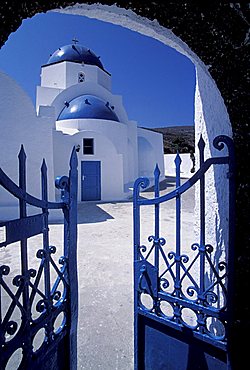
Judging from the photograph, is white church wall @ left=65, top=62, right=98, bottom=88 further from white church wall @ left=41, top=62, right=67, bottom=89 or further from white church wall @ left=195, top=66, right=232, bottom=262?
white church wall @ left=195, top=66, right=232, bottom=262

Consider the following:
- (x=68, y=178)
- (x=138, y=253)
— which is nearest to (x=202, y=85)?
(x=68, y=178)

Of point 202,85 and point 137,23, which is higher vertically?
point 137,23

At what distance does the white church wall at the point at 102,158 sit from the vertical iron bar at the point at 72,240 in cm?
1188

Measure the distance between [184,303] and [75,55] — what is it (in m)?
22.7

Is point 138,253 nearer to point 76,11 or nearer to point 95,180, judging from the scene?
point 76,11

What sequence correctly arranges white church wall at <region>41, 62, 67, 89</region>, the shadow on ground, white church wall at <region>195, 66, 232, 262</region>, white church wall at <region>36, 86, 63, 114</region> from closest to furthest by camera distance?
white church wall at <region>195, 66, 232, 262</region>
the shadow on ground
white church wall at <region>36, 86, 63, 114</region>
white church wall at <region>41, 62, 67, 89</region>

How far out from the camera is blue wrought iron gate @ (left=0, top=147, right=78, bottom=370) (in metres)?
1.25

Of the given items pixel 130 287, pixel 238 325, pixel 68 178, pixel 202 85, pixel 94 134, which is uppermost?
pixel 94 134

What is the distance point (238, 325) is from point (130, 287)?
258 cm

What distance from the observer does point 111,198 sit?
14.4 meters

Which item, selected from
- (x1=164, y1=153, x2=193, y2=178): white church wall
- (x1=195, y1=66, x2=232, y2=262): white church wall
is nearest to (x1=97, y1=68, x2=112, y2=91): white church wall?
(x1=164, y1=153, x2=193, y2=178): white church wall

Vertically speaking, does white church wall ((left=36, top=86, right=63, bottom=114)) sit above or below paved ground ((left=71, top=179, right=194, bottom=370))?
above

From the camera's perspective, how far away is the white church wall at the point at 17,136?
935 cm

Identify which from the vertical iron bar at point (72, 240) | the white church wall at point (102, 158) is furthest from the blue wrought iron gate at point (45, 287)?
the white church wall at point (102, 158)
